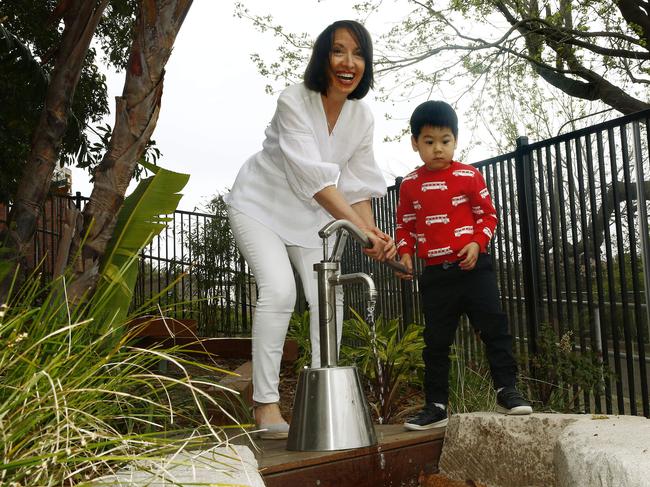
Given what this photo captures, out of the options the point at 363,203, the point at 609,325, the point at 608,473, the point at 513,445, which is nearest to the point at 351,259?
the point at 609,325

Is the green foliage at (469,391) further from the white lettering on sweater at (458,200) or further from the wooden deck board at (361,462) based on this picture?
the white lettering on sweater at (458,200)

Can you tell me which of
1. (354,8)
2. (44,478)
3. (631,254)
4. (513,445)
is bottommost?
(513,445)

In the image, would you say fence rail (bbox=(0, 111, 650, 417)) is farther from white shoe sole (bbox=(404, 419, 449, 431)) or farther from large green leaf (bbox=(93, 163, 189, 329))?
white shoe sole (bbox=(404, 419, 449, 431))

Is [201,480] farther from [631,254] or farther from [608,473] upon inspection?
[631,254]

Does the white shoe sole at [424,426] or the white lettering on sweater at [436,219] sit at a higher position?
the white lettering on sweater at [436,219]

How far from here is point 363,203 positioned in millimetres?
3309

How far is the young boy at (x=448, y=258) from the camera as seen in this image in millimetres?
3139

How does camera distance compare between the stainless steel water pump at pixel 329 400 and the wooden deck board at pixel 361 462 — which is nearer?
the wooden deck board at pixel 361 462

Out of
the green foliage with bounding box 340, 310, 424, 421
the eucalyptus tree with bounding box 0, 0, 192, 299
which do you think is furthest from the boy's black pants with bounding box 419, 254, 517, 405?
the eucalyptus tree with bounding box 0, 0, 192, 299

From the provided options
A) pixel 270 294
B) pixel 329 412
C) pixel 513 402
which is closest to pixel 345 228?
pixel 270 294

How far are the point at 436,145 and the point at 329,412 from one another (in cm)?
140

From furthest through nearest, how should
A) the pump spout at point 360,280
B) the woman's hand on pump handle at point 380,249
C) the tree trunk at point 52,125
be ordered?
the tree trunk at point 52,125
the woman's hand on pump handle at point 380,249
the pump spout at point 360,280

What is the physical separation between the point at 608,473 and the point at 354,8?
37.9 feet

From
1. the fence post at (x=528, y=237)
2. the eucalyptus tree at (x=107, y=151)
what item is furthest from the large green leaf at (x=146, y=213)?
the fence post at (x=528, y=237)
